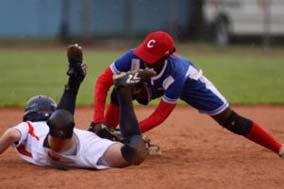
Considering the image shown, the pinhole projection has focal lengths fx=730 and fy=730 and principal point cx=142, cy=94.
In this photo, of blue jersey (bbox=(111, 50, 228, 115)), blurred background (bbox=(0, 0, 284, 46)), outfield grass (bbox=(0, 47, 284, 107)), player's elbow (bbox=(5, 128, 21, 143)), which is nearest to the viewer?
player's elbow (bbox=(5, 128, 21, 143))

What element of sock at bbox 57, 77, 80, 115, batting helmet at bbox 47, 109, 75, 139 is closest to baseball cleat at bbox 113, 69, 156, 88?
batting helmet at bbox 47, 109, 75, 139

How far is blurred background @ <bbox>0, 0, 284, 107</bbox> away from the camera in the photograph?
58.0ft

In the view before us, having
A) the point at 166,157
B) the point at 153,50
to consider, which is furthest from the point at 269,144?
the point at 153,50

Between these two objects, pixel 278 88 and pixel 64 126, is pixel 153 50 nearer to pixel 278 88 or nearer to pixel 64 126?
pixel 64 126

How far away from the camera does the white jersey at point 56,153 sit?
20.3 feet

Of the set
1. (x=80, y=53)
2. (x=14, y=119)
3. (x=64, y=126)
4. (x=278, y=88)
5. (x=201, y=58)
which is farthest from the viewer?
(x=201, y=58)

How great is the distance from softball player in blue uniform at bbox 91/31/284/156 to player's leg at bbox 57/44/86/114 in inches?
19.9

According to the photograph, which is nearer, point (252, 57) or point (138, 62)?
point (138, 62)

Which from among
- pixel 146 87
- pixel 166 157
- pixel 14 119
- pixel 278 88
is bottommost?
pixel 278 88

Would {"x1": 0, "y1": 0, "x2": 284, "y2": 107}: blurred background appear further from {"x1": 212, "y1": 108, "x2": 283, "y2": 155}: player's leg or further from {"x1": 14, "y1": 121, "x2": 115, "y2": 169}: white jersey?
{"x1": 14, "y1": 121, "x2": 115, "y2": 169}: white jersey

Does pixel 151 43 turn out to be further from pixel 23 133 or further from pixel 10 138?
pixel 10 138

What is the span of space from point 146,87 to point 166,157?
2.38ft

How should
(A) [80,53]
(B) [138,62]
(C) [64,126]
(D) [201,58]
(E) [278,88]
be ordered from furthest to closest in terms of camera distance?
(D) [201,58], (E) [278,88], (B) [138,62], (A) [80,53], (C) [64,126]

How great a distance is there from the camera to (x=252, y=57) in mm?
22047
